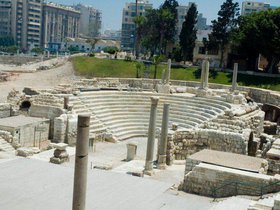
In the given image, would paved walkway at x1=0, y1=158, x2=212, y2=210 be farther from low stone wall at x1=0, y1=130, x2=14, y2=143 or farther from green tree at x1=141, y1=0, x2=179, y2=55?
green tree at x1=141, y1=0, x2=179, y2=55

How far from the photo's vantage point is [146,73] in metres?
59.3

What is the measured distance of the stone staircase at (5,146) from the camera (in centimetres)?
2199

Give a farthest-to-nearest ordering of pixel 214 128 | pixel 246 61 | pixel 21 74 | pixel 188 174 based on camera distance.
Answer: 1. pixel 21 74
2. pixel 246 61
3. pixel 214 128
4. pixel 188 174

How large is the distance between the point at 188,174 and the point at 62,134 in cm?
1254

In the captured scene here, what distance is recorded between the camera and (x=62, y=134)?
27328 mm

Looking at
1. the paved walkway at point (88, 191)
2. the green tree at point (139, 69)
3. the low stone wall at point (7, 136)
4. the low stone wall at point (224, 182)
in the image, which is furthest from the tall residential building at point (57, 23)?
the low stone wall at point (224, 182)

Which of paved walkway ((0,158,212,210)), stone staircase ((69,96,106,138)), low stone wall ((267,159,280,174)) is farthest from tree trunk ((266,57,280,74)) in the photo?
paved walkway ((0,158,212,210))

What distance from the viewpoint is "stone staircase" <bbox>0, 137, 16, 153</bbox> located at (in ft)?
72.1

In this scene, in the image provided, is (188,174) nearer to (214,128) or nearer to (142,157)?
(142,157)

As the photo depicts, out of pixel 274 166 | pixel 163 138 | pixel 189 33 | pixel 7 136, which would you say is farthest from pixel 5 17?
A: pixel 274 166

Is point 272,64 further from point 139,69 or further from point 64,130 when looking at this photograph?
point 64,130

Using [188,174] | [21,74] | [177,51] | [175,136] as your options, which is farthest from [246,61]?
[188,174]

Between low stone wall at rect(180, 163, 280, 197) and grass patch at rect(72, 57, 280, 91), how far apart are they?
34.8 m

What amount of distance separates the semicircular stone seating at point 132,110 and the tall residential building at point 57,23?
122 m
